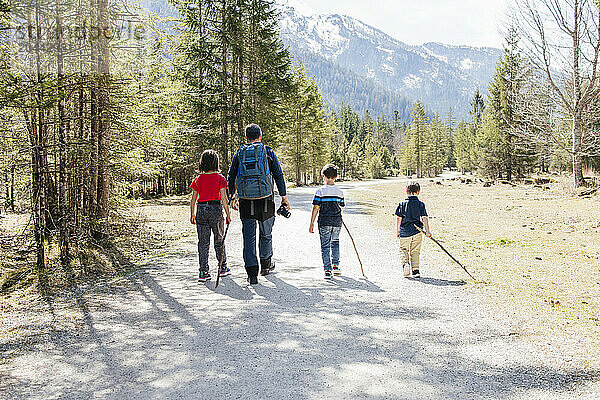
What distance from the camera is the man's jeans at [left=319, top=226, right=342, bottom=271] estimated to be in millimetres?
7012

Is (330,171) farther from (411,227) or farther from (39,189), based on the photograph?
(39,189)

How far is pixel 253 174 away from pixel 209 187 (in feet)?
2.76

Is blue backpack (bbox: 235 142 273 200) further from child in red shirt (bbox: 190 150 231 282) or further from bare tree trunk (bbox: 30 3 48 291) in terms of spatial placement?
bare tree trunk (bbox: 30 3 48 291)

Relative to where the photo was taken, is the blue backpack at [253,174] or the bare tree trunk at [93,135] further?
the bare tree trunk at [93,135]

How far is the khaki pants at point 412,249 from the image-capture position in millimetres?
7266

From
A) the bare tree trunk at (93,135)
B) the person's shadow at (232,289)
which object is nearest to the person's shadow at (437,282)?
the person's shadow at (232,289)

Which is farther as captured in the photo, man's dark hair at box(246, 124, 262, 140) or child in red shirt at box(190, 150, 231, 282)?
child in red shirt at box(190, 150, 231, 282)

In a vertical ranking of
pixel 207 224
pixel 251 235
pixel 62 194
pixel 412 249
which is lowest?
pixel 412 249

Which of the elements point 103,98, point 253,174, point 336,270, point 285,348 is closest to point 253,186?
point 253,174

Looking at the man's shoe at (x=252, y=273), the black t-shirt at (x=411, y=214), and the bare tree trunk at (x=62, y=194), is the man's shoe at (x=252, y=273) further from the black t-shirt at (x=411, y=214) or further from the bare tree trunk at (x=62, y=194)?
the bare tree trunk at (x=62, y=194)

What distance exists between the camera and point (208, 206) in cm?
690

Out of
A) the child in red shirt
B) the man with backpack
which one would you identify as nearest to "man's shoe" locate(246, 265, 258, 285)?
the man with backpack

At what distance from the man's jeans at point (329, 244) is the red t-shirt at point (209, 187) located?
1.71m

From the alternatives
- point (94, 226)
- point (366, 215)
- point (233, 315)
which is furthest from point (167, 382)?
point (366, 215)
